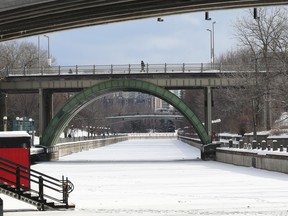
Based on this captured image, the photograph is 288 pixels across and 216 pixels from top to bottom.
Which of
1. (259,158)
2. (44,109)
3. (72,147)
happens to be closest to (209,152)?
(44,109)

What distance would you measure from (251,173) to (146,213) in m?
19.7

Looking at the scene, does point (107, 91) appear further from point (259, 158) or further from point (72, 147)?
point (259, 158)

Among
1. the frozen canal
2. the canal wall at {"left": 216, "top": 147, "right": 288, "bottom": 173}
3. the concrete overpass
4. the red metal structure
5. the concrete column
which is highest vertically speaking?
the concrete overpass

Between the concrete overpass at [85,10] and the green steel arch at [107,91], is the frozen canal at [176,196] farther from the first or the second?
the green steel arch at [107,91]

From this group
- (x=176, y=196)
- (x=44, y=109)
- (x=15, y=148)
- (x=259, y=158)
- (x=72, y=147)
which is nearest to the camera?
(x=176, y=196)

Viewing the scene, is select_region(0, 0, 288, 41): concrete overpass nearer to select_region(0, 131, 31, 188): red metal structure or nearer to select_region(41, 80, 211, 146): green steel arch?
select_region(0, 131, 31, 188): red metal structure

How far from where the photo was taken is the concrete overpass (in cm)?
1703

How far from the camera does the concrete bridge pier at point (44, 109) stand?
64.2 m

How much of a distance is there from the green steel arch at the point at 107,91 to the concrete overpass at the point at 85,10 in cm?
4285

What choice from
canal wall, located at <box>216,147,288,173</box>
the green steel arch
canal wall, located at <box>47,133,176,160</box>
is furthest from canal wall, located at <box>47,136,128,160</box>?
canal wall, located at <box>216,147,288,173</box>

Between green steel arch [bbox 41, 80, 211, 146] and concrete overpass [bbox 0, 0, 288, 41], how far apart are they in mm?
42850

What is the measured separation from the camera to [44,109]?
65.2 m

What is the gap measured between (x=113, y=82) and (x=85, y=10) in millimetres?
45271

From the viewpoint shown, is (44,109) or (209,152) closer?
(209,152)
